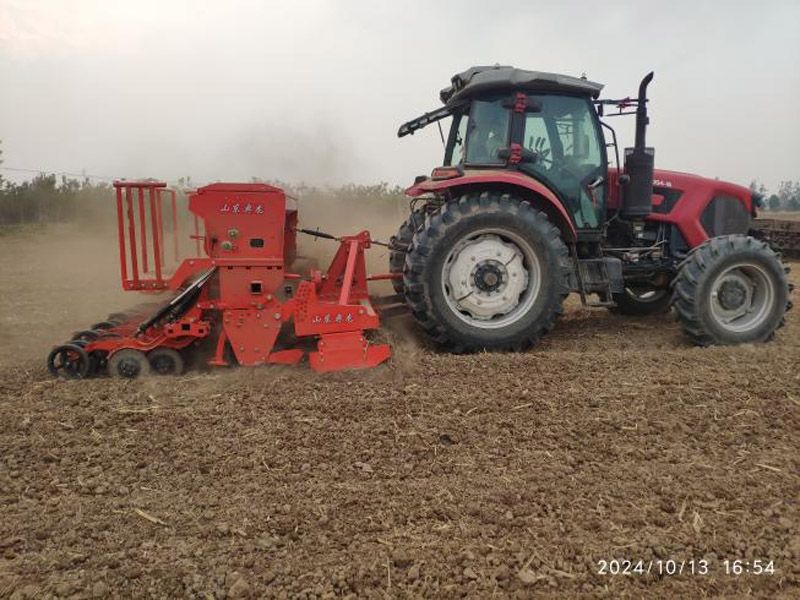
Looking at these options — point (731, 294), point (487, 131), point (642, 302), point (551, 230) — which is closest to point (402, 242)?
point (487, 131)

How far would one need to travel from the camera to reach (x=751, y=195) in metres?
6.46

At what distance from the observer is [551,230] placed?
5.02 metres

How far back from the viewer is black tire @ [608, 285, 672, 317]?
6.91 meters

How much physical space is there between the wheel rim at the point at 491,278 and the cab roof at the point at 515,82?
131 cm

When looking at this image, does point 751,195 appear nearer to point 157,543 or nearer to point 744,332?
point 744,332

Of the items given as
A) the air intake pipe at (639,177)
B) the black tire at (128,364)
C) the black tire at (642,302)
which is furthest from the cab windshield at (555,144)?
the black tire at (128,364)

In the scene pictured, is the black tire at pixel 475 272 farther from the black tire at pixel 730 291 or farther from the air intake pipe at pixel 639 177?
the air intake pipe at pixel 639 177

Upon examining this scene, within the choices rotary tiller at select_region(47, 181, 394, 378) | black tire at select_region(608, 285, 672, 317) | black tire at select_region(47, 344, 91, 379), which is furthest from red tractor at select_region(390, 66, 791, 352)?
black tire at select_region(47, 344, 91, 379)

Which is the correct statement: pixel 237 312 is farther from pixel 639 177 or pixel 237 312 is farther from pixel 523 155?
pixel 639 177

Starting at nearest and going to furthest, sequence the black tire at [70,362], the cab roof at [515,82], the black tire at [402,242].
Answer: the black tire at [70,362], the cab roof at [515,82], the black tire at [402,242]

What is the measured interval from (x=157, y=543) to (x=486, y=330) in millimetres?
3138

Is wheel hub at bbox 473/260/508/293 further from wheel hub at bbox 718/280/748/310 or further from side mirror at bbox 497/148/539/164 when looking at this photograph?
wheel hub at bbox 718/280/748/310

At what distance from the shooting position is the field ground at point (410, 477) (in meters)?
2.28

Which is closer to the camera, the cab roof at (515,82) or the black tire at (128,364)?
the black tire at (128,364)
